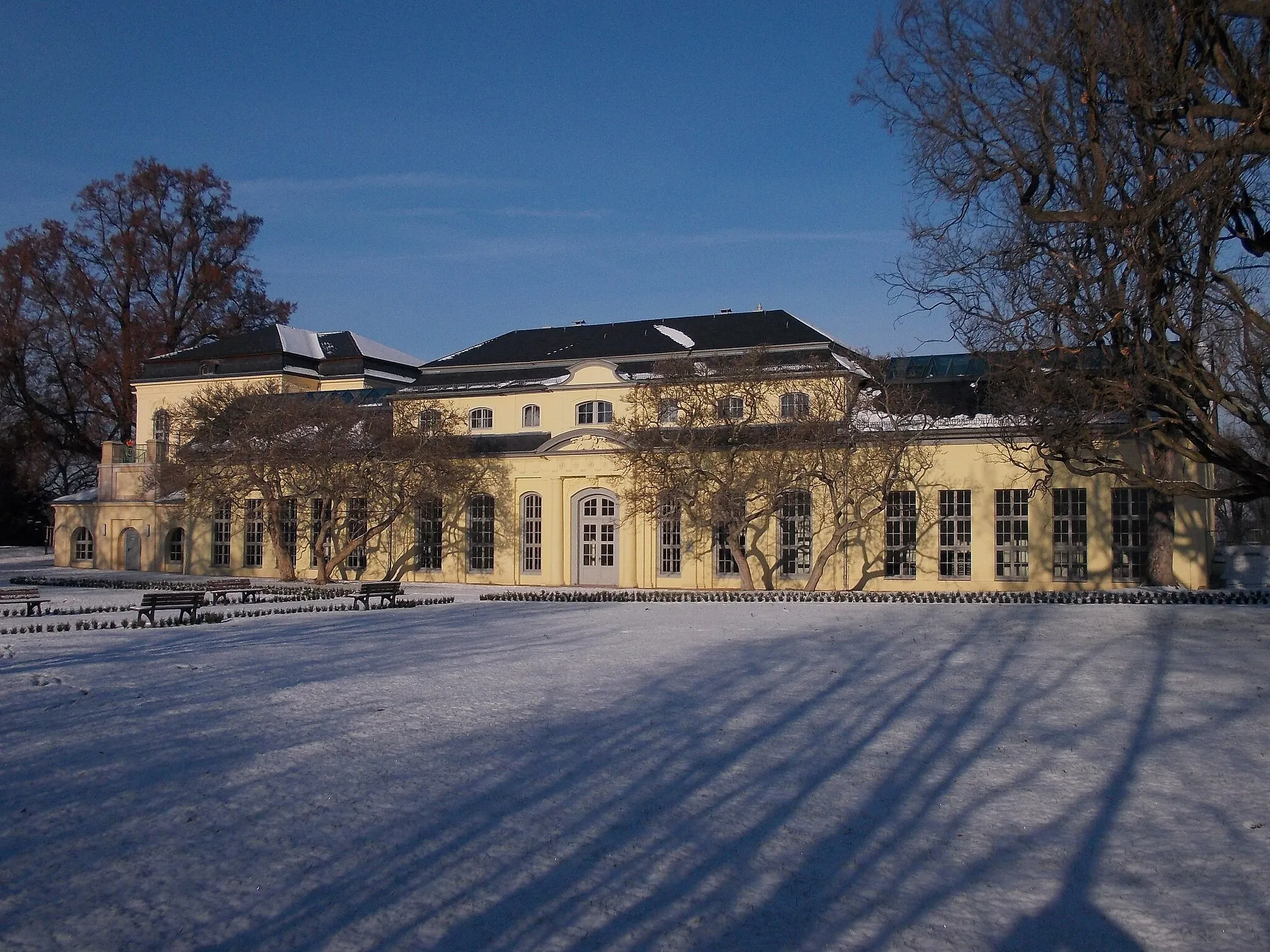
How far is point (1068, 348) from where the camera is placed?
692 inches

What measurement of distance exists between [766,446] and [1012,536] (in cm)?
721

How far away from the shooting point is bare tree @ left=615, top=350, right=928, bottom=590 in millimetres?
29781

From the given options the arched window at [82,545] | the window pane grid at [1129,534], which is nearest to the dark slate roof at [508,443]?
the window pane grid at [1129,534]

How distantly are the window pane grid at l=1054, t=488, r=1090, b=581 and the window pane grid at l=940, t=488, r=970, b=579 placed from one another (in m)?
2.30

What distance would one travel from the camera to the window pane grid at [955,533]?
3052 centimetres

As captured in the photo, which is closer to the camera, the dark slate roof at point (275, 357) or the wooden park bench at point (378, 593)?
the wooden park bench at point (378, 593)

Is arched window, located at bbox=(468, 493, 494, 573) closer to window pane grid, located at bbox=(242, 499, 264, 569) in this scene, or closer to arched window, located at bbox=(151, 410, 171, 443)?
window pane grid, located at bbox=(242, 499, 264, 569)

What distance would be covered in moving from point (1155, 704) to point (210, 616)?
16535 mm

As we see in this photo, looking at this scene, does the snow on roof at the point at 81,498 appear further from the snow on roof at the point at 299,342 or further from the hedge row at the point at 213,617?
the hedge row at the point at 213,617

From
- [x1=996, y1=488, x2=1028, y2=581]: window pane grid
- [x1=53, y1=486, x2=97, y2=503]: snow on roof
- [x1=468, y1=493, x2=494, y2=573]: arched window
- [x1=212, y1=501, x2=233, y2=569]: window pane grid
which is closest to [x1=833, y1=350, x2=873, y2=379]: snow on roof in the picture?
[x1=996, y1=488, x2=1028, y2=581]: window pane grid

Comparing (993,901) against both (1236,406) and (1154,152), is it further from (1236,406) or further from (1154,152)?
(1154,152)

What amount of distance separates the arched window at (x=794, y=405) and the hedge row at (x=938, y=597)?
5.77 meters

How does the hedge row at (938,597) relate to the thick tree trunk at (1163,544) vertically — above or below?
below

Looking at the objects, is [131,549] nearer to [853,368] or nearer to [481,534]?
[481,534]
